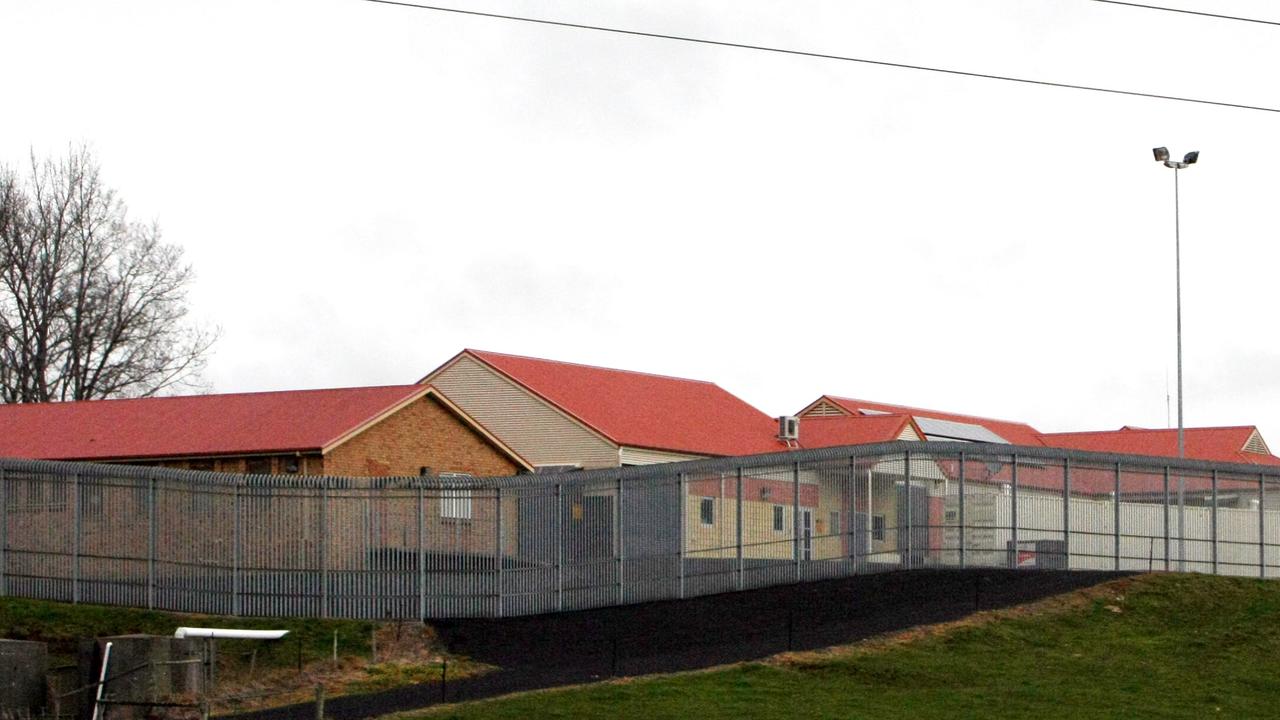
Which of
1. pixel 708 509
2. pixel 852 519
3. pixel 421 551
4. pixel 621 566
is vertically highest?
pixel 708 509

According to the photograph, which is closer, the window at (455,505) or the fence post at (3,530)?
A: the window at (455,505)

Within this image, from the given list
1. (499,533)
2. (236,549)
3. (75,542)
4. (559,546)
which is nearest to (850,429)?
(559,546)

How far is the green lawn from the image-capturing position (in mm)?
22375

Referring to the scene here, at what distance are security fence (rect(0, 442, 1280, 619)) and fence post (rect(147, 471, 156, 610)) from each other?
3cm

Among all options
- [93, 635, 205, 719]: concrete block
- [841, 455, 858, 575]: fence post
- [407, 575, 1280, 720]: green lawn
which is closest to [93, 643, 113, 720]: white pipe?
[93, 635, 205, 719]: concrete block

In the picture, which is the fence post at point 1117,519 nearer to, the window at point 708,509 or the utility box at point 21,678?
the window at point 708,509

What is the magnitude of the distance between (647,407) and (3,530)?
27.0m

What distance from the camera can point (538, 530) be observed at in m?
30.4

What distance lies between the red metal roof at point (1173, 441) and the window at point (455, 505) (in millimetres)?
41805

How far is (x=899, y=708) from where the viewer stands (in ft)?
73.5

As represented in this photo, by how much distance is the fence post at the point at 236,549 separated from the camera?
97.8 feet

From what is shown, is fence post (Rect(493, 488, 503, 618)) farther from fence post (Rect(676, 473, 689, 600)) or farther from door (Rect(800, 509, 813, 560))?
door (Rect(800, 509, 813, 560))

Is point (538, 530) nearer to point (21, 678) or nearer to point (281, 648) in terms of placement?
point (281, 648)

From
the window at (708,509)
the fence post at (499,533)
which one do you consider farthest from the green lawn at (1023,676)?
the fence post at (499,533)
